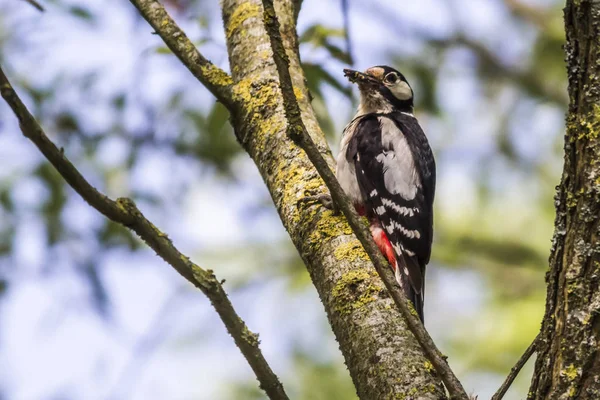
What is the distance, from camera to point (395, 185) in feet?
12.3

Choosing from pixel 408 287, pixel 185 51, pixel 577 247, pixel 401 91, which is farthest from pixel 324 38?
pixel 577 247

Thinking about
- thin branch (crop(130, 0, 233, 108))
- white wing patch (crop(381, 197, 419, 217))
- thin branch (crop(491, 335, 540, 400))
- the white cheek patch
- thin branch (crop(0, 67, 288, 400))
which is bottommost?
thin branch (crop(491, 335, 540, 400))

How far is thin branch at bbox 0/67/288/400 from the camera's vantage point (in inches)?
65.0

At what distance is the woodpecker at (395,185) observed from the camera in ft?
11.5

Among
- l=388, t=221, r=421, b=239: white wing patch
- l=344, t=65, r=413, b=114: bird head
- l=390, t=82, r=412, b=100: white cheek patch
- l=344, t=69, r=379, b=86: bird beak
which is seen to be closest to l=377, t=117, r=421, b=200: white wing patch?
l=388, t=221, r=421, b=239: white wing patch

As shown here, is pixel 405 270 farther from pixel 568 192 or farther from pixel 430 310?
pixel 430 310

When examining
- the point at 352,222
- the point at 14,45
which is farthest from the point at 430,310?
the point at 352,222

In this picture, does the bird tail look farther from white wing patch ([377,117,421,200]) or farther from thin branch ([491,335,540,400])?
thin branch ([491,335,540,400])

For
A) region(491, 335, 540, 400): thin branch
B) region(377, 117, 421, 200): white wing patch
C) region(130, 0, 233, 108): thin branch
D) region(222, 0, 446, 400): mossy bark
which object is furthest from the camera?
region(377, 117, 421, 200): white wing patch

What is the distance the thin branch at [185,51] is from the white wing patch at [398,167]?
1.29m

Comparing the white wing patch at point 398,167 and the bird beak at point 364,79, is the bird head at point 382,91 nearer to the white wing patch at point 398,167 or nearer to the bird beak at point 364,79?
the bird beak at point 364,79

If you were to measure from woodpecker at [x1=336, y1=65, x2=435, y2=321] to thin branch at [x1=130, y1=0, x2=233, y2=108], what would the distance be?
2.71 feet

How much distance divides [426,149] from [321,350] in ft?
11.2

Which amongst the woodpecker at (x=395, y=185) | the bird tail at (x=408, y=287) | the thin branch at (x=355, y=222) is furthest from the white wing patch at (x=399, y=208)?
the thin branch at (x=355, y=222)
